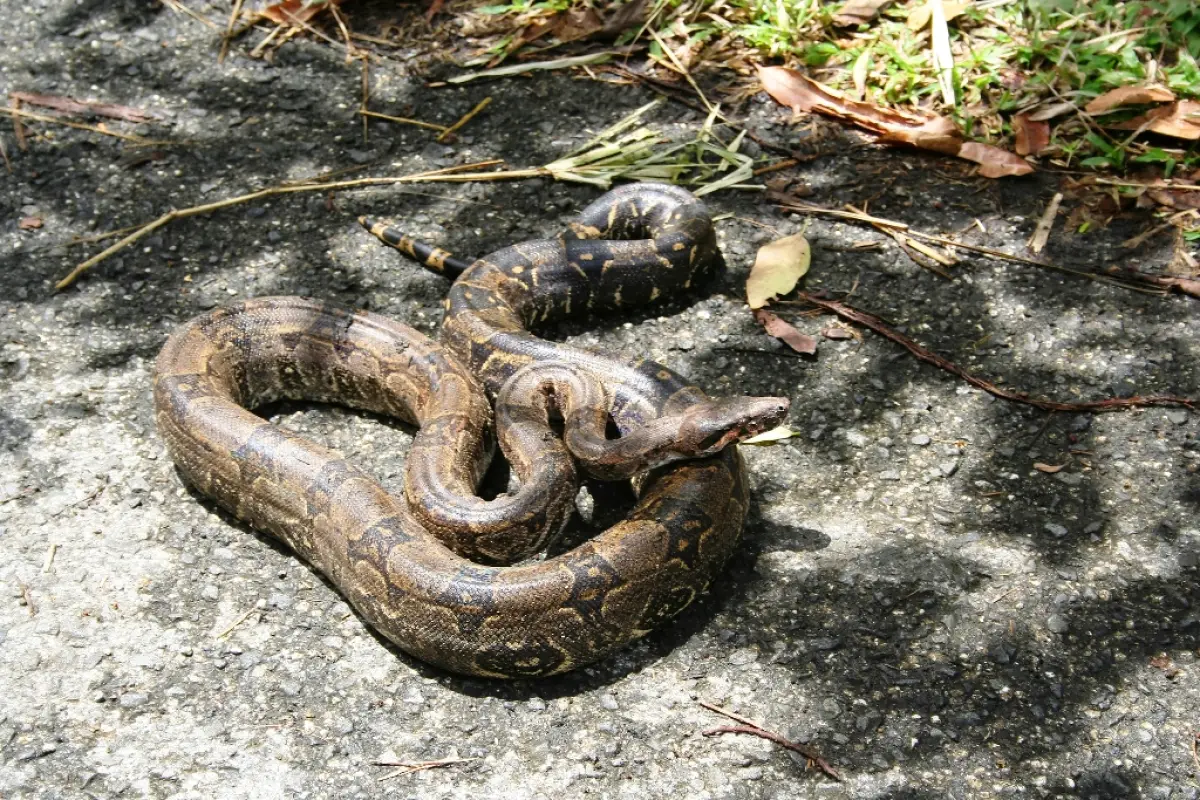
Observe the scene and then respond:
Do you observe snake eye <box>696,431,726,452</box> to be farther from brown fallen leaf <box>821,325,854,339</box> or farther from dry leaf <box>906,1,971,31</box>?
dry leaf <box>906,1,971,31</box>

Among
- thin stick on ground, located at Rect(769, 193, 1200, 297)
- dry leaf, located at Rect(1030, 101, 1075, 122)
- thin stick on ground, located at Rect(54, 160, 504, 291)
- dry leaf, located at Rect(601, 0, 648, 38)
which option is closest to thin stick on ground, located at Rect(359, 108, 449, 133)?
thin stick on ground, located at Rect(54, 160, 504, 291)

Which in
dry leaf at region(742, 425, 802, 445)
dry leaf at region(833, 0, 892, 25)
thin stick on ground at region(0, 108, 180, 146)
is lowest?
dry leaf at region(742, 425, 802, 445)

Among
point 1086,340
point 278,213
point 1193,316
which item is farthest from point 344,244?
point 1193,316

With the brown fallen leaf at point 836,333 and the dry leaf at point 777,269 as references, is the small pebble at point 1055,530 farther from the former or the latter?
the dry leaf at point 777,269

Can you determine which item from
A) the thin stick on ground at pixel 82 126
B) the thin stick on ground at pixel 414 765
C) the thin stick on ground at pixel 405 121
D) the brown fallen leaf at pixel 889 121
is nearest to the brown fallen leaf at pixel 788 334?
the brown fallen leaf at pixel 889 121

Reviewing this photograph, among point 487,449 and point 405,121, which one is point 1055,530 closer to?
point 487,449

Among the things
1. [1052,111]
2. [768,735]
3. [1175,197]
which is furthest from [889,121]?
[768,735]
